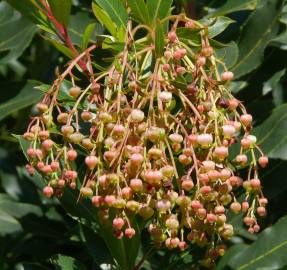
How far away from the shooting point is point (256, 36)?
6.90ft

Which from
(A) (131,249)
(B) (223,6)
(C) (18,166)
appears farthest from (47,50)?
(A) (131,249)

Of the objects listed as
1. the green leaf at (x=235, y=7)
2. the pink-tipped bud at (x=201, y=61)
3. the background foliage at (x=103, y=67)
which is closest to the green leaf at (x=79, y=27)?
the background foliage at (x=103, y=67)

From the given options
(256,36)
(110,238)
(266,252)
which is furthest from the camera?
(256,36)

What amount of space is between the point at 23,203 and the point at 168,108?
981 mm

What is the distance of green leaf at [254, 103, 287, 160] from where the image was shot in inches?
75.9

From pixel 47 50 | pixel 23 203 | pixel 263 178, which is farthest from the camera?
pixel 47 50

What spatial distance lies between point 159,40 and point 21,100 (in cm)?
90

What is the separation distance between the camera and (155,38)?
1.44 meters

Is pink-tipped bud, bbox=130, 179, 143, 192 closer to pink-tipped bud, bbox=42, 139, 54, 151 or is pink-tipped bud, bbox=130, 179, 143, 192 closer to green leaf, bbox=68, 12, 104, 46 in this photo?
pink-tipped bud, bbox=42, 139, 54, 151

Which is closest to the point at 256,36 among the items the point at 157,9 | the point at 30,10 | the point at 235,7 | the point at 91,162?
the point at 235,7

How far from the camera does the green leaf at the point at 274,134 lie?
193 cm

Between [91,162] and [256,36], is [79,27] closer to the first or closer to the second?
[256,36]

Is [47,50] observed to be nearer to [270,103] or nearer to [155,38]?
[270,103]

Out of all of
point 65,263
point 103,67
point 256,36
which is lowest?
point 65,263
